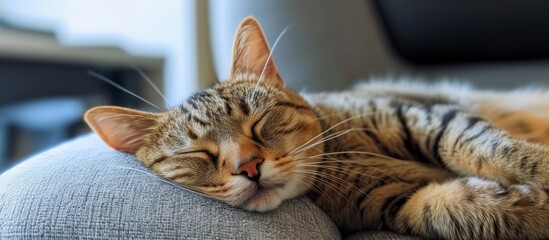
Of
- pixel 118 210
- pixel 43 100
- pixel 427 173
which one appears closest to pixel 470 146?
Answer: pixel 427 173

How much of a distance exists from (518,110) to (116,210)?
46.6 inches

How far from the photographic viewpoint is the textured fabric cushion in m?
0.80

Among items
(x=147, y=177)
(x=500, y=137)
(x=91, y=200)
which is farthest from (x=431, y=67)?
(x=91, y=200)

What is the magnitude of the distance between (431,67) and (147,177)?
1.37 m

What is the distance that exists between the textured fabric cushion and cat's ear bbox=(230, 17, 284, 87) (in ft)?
1.03

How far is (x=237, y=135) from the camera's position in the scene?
966 mm

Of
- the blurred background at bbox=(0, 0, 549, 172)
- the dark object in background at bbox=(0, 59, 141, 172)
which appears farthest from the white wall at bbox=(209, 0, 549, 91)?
the dark object in background at bbox=(0, 59, 141, 172)

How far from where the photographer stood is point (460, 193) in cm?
95

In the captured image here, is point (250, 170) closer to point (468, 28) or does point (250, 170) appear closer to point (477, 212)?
point (477, 212)

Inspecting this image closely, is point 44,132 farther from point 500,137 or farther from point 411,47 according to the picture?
point 500,137

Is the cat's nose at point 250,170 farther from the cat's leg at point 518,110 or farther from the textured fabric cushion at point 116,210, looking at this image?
the cat's leg at point 518,110

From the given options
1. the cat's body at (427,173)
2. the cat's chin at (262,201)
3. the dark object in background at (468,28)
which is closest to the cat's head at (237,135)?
the cat's chin at (262,201)

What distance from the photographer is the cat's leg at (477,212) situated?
0.89m

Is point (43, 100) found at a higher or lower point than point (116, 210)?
lower
